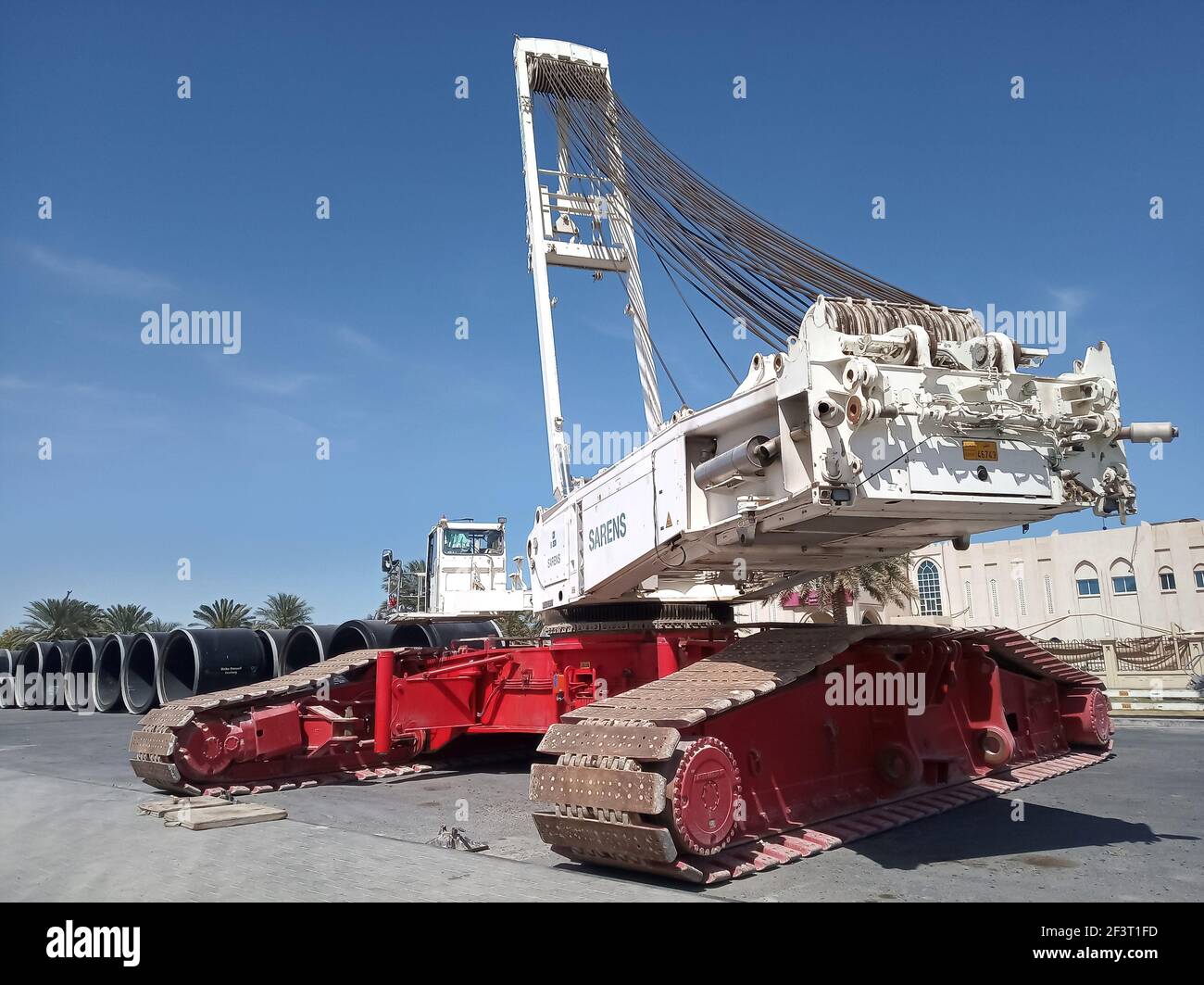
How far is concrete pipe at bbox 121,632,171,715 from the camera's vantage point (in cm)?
2468

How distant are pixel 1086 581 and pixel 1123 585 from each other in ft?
5.09

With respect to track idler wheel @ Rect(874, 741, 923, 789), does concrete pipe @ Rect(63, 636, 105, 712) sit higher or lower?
higher

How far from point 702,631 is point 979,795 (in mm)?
3163

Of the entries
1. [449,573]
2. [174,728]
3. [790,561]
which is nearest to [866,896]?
[790,561]

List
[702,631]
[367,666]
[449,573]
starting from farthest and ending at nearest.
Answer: [449,573] → [367,666] → [702,631]

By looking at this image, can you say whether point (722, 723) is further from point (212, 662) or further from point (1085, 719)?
point (212, 662)

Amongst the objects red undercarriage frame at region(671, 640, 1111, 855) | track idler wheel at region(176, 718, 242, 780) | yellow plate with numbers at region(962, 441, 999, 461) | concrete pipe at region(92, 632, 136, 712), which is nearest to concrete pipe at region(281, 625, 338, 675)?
concrete pipe at region(92, 632, 136, 712)

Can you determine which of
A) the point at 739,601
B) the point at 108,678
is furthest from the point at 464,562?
the point at 108,678

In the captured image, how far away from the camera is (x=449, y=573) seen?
63.9 feet

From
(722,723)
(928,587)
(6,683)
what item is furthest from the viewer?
(928,587)

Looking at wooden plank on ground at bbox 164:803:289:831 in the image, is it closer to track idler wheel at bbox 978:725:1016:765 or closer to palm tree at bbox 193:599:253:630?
track idler wheel at bbox 978:725:1016:765

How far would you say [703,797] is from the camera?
654 centimetres

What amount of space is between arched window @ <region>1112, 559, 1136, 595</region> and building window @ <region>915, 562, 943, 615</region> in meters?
7.84
